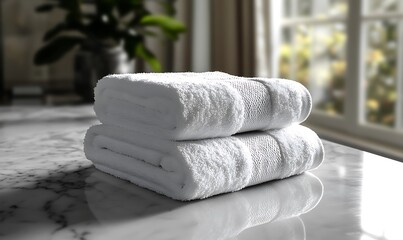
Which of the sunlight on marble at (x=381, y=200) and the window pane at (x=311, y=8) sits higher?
the window pane at (x=311, y=8)

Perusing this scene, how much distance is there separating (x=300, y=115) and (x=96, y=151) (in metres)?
0.26

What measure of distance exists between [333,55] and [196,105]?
1.98 meters

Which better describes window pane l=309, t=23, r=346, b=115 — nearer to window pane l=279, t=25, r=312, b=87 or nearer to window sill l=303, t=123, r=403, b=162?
window pane l=279, t=25, r=312, b=87

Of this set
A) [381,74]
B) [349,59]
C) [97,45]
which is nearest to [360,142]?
[349,59]

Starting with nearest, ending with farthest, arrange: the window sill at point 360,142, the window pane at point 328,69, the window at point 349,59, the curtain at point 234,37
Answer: the window sill at point 360,142 → the window at point 349,59 → the curtain at point 234,37 → the window pane at point 328,69

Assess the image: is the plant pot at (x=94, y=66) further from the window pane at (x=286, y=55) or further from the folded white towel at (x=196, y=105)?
the window pane at (x=286, y=55)

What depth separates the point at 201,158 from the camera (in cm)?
58

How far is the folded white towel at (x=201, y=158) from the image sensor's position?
58 cm

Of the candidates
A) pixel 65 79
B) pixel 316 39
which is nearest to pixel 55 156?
pixel 65 79

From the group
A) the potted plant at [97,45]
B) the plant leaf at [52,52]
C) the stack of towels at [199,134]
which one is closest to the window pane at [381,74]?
the potted plant at [97,45]

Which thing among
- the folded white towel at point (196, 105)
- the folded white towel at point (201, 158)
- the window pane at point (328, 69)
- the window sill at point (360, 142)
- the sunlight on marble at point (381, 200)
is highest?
the folded white towel at point (196, 105)

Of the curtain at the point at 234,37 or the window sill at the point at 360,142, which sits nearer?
the window sill at the point at 360,142

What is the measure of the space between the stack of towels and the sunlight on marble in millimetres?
81

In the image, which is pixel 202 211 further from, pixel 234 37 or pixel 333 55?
pixel 333 55
